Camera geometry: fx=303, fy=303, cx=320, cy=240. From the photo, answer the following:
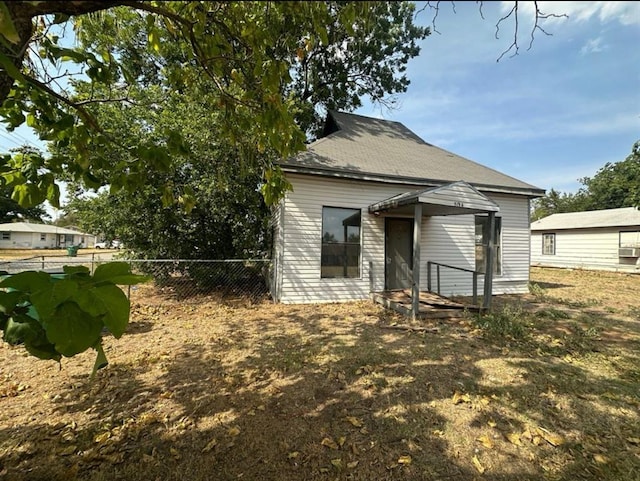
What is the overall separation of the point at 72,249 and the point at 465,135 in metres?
30.9

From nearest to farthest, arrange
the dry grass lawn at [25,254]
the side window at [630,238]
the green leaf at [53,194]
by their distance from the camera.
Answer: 1. the green leaf at [53,194]
2. the side window at [630,238]
3. the dry grass lawn at [25,254]

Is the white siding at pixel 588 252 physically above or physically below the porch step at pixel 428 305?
above

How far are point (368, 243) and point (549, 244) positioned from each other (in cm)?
2122

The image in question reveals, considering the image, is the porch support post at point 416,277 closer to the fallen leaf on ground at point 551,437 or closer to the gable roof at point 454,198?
the gable roof at point 454,198

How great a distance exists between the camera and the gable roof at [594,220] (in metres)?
18.0

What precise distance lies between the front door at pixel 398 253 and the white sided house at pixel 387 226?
0.10 ft

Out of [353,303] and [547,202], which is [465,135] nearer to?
[353,303]

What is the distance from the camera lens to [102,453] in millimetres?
2459

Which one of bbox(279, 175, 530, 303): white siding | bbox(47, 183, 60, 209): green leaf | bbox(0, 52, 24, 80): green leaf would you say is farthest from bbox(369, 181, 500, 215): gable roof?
bbox(0, 52, 24, 80): green leaf

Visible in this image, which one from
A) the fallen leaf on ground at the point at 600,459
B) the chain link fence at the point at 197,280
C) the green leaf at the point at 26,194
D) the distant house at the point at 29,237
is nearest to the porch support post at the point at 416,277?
the fallen leaf on ground at the point at 600,459

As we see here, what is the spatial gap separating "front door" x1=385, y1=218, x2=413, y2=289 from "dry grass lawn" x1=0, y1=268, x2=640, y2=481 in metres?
3.34

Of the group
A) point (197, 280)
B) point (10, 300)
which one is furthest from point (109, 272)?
point (197, 280)

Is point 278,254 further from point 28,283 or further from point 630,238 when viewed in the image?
point 630,238

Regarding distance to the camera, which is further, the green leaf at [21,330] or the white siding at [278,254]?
the white siding at [278,254]
